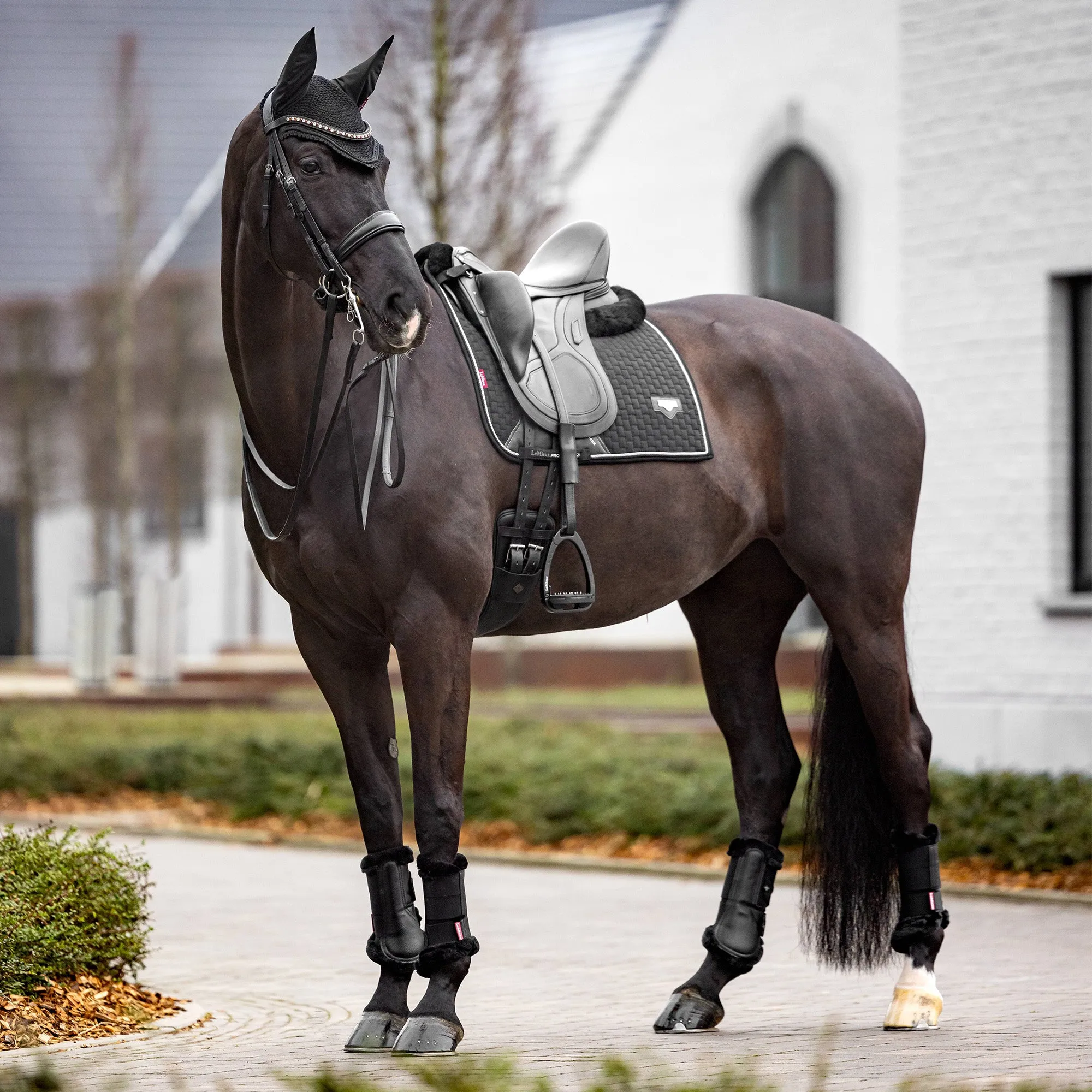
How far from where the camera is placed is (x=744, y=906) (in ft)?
20.3

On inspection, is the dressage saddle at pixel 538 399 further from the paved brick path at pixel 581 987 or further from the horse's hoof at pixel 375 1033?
the paved brick path at pixel 581 987

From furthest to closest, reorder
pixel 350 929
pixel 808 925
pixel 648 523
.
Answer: pixel 350 929 → pixel 808 925 → pixel 648 523

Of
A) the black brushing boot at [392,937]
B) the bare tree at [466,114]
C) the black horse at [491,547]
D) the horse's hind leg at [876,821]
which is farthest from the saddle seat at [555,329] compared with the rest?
the bare tree at [466,114]

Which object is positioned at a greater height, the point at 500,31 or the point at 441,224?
the point at 500,31

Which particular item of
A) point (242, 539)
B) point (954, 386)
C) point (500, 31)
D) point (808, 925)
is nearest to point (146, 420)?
point (242, 539)

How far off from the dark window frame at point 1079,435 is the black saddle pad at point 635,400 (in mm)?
6304

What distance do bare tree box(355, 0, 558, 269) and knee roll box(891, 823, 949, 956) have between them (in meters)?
10.3

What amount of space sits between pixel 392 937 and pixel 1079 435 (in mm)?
7536

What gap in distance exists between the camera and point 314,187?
5227 mm

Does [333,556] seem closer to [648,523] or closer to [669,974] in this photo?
[648,523]

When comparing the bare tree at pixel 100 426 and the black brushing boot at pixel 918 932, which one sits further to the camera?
the bare tree at pixel 100 426

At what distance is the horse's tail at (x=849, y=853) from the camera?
617cm

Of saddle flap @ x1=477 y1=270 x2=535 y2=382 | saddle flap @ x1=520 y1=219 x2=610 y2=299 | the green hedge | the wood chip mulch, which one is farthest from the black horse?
the green hedge

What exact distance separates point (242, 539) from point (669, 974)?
90.1 ft
